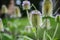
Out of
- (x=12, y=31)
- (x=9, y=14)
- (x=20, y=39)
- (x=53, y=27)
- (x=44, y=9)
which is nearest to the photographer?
(x=44, y=9)

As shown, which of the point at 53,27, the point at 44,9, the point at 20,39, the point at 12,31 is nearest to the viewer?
the point at 44,9

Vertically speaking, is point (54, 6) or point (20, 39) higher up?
point (54, 6)

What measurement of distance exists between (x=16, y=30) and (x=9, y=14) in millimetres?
266

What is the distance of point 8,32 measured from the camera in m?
0.96

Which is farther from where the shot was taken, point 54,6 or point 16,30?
point 16,30

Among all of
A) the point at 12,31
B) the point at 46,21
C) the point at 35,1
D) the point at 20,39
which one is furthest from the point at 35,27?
the point at 12,31

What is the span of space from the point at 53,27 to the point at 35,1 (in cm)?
10

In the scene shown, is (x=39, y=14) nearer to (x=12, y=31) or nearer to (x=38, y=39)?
(x=38, y=39)

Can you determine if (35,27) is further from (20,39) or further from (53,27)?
(20,39)

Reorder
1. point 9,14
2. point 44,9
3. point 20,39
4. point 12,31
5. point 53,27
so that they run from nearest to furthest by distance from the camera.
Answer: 1. point 44,9
2. point 53,27
3. point 20,39
4. point 12,31
5. point 9,14

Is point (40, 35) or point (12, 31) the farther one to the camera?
point (12, 31)

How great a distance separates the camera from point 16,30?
0.98 meters

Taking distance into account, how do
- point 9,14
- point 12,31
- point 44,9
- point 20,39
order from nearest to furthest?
point 44,9
point 20,39
point 12,31
point 9,14

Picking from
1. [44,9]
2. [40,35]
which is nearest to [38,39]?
[40,35]
